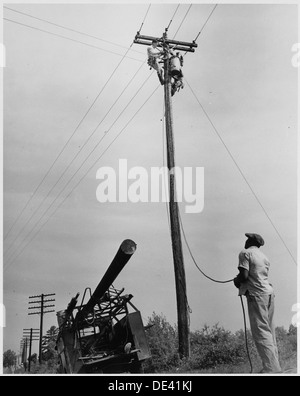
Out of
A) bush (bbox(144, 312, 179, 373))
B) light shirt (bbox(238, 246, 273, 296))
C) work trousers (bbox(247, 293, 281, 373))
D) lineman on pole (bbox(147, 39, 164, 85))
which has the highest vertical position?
lineman on pole (bbox(147, 39, 164, 85))

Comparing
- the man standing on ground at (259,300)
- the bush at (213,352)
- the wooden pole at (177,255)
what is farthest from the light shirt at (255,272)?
the wooden pole at (177,255)

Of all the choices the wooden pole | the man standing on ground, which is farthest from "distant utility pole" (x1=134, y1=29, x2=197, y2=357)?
the man standing on ground

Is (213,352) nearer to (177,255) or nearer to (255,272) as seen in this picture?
(177,255)

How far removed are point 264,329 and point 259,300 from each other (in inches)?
14.2

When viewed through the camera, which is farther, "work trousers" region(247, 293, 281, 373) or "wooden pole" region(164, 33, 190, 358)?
"wooden pole" region(164, 33, 190, 358)

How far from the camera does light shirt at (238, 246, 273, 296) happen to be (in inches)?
247

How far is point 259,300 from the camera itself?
20.4 feet

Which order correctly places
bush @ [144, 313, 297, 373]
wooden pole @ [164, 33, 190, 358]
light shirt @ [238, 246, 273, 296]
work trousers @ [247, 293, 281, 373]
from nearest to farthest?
work trousers @ [247, 293, 281, 373], light shirt @ [238, 246, 273, 296], bush @ [144, 313, 297, 373], wooden pole @ [164, 33, 190, 358]

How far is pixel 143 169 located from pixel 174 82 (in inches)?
111

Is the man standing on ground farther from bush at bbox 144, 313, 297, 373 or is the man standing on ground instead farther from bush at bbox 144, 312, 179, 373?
bush at bbox 144, 312, 179, 373

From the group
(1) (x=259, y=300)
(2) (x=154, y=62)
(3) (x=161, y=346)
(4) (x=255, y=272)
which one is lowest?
(3) (x=161, y=346)

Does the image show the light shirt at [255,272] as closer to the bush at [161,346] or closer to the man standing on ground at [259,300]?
the man standing on ground at [259,300]

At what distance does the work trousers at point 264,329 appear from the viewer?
600 cm

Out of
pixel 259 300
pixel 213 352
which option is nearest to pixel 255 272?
pixel 259 300
